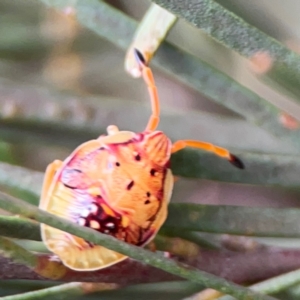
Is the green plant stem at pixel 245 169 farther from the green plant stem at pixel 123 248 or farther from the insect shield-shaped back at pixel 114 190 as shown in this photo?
the green plant stem at pixel 123 248

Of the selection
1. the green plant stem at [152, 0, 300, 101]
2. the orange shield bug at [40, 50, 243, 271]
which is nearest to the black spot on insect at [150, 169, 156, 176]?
the orange shield bug at [40, 50, 243, 271]

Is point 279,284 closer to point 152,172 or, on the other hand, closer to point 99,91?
point 152,172

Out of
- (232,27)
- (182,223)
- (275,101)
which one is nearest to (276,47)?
(232,27)

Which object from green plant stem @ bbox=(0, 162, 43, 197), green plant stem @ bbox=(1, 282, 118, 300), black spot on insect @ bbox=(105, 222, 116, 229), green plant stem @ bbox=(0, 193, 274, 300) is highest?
green plant stem @ bbox=(0, 193, 274, 300)

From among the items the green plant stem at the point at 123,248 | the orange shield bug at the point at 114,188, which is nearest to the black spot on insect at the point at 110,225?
the orange shield bug at the point at 114,188

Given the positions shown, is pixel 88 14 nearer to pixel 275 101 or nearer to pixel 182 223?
pixel 182 223

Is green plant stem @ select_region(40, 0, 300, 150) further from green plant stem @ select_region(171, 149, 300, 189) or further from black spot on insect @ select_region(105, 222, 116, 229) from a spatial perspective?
black spot on insect @ select_region(105, 222, 116, 229)
